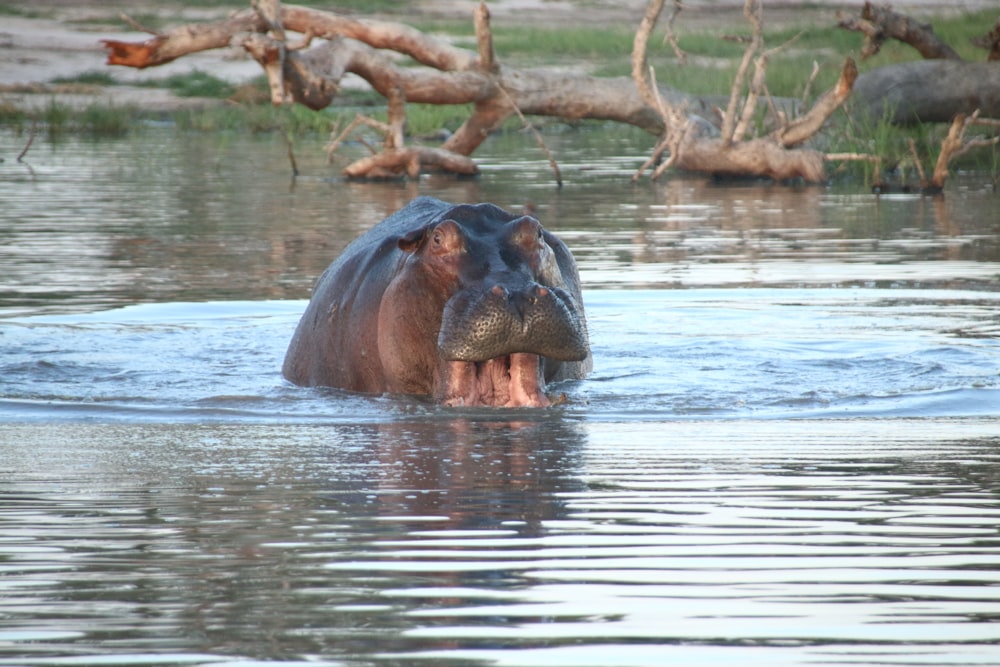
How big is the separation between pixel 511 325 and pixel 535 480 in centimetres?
117

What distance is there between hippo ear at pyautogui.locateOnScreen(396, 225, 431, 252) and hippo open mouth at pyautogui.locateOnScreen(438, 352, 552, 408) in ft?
1.40

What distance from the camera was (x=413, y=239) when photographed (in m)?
5.54

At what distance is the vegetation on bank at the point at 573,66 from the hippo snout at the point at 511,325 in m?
10.7

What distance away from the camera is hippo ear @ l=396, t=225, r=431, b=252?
18.1ft

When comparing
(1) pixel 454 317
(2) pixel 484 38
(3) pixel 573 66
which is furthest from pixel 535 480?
(3) pixel 573 66

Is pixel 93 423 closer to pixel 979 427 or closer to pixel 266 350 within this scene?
pixel 266 350

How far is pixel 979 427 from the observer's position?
4.89m

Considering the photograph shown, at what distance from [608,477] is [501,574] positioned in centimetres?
115

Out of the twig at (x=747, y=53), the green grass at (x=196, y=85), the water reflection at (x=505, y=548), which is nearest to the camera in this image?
the water reflection at (x=505, y=548)

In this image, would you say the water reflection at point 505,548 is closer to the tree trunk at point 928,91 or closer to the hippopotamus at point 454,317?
the hippopotamus at point 454,317

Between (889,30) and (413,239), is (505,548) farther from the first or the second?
(889,30)

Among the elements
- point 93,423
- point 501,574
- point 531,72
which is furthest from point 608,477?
point 531,72

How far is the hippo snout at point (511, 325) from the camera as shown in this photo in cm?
509

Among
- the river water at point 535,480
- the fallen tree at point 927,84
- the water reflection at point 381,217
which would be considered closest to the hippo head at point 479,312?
the river water at point 535,480
